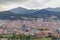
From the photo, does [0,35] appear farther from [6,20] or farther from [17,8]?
[17,8]

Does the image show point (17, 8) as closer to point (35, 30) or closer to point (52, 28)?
point (35, 30)

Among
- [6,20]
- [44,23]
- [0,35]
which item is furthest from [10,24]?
[44,23]

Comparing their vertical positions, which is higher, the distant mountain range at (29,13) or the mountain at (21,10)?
the mountain at (21,10)

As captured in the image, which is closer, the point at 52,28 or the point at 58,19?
the point at 52,28

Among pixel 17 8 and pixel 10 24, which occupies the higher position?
pixel 17 8

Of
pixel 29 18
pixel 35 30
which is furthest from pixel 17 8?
pixel 35 30

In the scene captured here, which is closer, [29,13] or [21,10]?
[29,13]

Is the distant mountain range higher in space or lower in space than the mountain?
lower

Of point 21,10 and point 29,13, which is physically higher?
point 21,10
